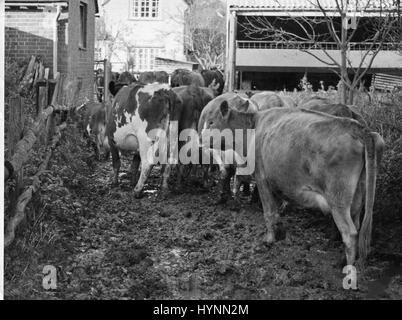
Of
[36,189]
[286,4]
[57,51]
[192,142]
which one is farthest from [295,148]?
[286,4]

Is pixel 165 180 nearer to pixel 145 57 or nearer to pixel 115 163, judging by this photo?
pixel 115 163

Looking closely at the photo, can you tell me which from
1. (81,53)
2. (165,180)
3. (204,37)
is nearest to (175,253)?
(165,180)

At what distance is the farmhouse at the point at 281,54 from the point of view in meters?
23.0

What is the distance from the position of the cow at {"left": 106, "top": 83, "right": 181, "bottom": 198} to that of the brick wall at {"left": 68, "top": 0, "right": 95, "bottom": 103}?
20.4ft

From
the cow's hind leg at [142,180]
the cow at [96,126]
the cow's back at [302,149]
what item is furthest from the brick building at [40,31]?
the cow's back at [302,149]

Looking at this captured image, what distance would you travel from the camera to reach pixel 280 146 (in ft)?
21.7

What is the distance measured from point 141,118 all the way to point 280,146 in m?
3.88

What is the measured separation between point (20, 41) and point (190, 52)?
29750 mm

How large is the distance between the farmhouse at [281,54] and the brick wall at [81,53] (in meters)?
4.90

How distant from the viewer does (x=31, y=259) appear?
579cm

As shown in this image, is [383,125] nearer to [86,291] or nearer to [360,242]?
[360,242]

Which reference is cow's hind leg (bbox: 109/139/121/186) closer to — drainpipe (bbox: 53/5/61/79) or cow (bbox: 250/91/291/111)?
cow (bbox: 250/91/291/111)

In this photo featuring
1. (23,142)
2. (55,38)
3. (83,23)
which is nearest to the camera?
(23,142)

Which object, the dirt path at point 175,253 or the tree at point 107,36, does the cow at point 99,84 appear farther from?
the tree at point 107,36
